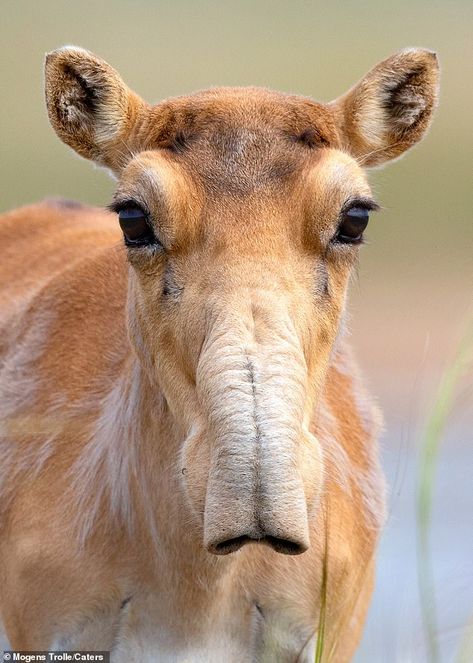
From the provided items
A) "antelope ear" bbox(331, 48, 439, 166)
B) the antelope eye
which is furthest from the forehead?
the antelope eye

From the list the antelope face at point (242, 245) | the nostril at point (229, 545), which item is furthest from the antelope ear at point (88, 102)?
the nostril at point (229, 545)

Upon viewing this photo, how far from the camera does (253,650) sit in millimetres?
8750

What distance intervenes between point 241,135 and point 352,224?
71 cm

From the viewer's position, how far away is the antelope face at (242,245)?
6.79 meters

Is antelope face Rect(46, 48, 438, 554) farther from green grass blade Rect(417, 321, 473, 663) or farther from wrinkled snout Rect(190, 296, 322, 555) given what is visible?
green grass blade Rect(417, 321, 473, 663)

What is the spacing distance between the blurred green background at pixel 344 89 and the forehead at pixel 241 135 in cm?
417

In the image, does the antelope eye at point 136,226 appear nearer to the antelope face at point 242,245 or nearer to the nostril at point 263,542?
the antelope face at point 242,245

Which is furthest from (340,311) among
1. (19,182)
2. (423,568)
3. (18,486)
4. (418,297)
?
(19,182)

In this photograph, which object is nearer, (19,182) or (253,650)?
(253,650)

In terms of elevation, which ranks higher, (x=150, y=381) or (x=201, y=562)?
(x=150, y=381)

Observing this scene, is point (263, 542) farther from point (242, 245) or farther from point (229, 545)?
point (242, 245)

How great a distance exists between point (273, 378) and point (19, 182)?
23.7 meters

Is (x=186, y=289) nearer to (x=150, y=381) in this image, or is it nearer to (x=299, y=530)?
(x=150, y=381)

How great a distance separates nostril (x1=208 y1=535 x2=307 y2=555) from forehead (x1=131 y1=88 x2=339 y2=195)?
6.02ft
